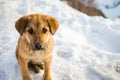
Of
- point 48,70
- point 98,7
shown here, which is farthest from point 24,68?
point 98,7

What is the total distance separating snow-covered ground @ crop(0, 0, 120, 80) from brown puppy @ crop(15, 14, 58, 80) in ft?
1.50

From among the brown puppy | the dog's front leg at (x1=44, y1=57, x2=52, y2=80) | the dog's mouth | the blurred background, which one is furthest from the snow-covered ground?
the blurred background

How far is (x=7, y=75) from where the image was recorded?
4.55m

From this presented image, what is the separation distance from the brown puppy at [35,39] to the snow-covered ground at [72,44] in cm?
46

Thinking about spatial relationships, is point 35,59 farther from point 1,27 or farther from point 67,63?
point 1,27

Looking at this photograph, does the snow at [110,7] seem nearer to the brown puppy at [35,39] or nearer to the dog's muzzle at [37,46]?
the brown puppy at [35,39]

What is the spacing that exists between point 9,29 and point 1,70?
1307 mm

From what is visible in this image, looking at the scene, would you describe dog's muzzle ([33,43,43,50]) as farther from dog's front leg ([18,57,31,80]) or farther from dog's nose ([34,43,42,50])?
dog's front leg ([18,57,31,80])

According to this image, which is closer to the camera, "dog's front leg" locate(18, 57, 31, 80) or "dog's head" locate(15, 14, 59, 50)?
"dog's head" locate(15, 14, 59, 50)

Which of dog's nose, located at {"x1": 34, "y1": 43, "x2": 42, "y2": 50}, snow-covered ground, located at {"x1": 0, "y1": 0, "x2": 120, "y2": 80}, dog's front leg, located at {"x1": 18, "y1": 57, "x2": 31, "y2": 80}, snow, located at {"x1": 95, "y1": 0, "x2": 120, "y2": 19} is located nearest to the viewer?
dog's nose, located at {"x1": 34, "y1": 43, "x2": 42, "y2": 50}

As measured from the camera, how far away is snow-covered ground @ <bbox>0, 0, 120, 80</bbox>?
4.70 m

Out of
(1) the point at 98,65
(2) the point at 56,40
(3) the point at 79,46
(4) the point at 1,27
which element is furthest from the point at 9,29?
(1) the point at 98,65

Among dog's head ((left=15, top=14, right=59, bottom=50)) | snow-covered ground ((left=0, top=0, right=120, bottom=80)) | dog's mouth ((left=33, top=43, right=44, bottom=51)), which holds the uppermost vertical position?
dog's head ((left=15, top=14, right=59, bottom=50))

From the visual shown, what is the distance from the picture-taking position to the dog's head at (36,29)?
3713mm
